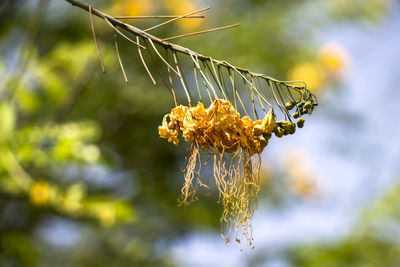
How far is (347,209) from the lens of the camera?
21.4 ft

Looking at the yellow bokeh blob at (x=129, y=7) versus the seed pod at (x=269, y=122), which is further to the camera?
the yellow bokeh blob at (x=129, y=7)

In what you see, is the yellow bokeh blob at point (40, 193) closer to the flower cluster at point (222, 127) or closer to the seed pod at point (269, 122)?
the flower cluster at point (222, 127)

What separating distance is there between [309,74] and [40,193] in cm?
332

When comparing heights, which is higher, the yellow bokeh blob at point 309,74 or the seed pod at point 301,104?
the yellow bokeh blob at point 309,74

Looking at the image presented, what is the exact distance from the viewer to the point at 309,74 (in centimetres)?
519

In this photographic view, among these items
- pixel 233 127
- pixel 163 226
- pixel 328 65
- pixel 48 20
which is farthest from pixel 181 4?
pixel 233 127

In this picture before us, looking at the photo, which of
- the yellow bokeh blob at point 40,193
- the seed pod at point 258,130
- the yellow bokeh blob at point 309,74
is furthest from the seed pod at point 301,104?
the yellow bokeh blob at point 309,74

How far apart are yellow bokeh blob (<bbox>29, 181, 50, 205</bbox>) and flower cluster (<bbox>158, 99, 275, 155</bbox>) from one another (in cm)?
201

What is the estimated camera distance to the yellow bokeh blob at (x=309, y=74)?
5035mm

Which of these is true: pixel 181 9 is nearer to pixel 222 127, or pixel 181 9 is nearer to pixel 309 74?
pixel 309 74

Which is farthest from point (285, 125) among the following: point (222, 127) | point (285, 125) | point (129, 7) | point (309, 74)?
point (309, 74)

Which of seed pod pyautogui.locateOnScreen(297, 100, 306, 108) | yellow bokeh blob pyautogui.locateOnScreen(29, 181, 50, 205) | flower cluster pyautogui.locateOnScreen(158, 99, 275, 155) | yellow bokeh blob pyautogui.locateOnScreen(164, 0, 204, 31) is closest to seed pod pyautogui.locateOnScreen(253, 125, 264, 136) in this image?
flower cluster pyautogui.locateOnScreen(158, 99, 275, 155)

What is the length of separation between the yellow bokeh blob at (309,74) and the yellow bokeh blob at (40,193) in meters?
2.93

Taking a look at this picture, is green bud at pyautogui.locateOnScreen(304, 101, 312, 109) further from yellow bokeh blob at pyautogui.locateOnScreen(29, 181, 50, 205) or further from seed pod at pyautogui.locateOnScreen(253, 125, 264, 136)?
yellow bokeh blob at pyautogui.locateOnScreen(29, 181, 50, 205)
